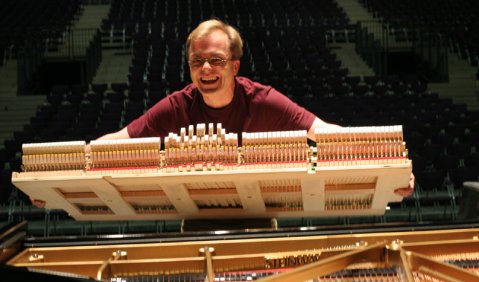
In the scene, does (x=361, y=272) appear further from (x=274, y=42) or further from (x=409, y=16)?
(x=409, y=16)

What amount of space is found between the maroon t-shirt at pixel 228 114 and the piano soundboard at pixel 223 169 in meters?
0.45

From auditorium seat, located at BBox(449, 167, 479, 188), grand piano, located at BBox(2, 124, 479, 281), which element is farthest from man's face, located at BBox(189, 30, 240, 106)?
auditorium seat, located at BBox(449, 167, 479, 188)

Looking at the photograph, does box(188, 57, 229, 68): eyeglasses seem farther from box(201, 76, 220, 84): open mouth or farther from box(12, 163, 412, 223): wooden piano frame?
box(12, 163, 412, 223): wooden piano frame

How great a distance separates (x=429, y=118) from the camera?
30.4 feet

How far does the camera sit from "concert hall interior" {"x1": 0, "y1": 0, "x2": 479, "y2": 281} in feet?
7.17

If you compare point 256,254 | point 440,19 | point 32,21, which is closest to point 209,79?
point 256,254

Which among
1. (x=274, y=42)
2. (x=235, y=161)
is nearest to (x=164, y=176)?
(x=235, y=161)

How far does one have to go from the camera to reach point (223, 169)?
225 centimetres

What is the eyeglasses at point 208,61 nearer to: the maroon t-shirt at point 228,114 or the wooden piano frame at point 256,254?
the maroon t-shirt at point 228,114

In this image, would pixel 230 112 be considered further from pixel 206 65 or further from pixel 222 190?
pixel 222 190

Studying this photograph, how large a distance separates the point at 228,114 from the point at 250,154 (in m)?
0.62

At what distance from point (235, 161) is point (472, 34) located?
42.5 ft

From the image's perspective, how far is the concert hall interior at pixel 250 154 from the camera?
2.19m

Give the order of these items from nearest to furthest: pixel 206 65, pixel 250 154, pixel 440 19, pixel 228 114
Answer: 1. pixel 250 154
2. pixel 206 65
3. pixel 228 114
4. pixel 440 19
